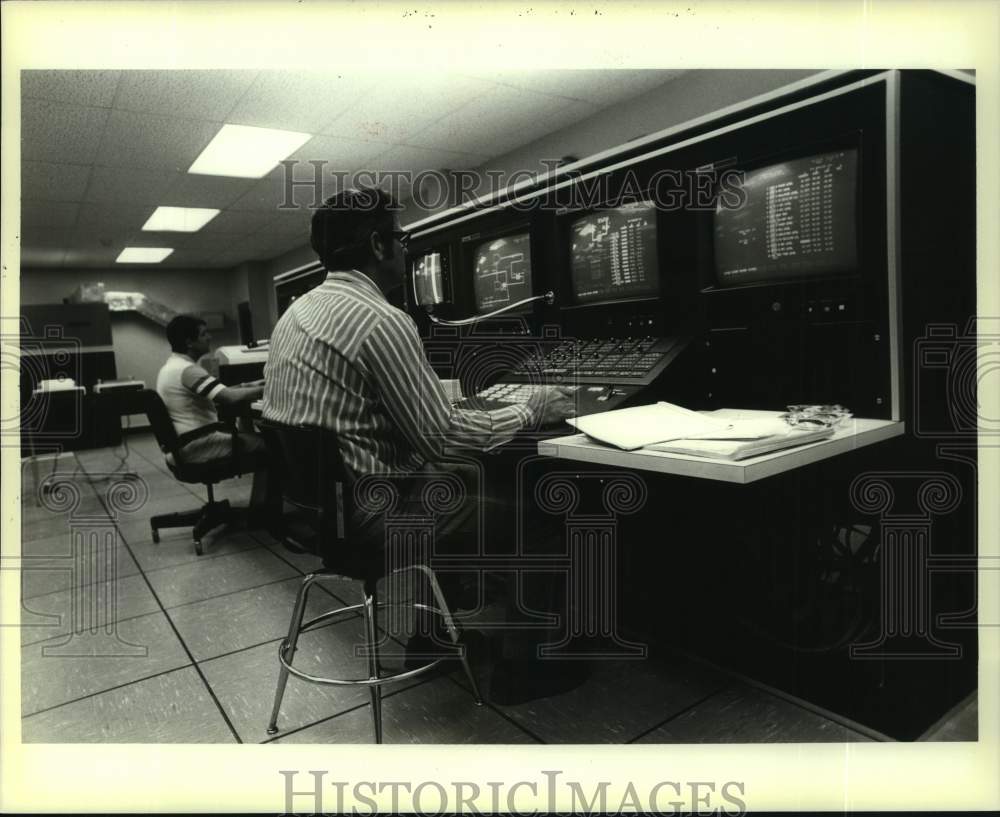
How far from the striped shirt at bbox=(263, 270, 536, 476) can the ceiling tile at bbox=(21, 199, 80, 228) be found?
5.09m

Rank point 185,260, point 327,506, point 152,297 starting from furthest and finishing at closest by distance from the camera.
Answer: point 152,297 < point 185,260 < point 327,506

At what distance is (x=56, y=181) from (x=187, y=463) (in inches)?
116

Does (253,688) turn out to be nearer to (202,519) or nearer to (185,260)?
(202,519)

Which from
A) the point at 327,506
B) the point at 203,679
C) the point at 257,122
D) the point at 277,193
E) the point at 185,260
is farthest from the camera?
the point at 185,260

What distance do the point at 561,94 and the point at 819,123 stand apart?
282cm

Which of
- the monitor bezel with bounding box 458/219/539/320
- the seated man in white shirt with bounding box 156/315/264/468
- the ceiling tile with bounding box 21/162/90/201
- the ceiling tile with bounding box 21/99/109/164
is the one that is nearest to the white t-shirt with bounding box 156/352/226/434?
the seated man in white shirt with bounding box 156/315/264/468

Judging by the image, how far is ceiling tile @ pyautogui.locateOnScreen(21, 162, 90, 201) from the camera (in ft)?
14.9

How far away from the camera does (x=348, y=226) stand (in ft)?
5.22

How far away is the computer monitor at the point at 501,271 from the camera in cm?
215

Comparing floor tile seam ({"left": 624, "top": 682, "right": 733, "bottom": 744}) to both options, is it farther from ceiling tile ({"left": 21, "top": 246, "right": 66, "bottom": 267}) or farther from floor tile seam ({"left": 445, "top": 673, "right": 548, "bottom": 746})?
ceiling tile ({"left": 21, "top": 246, "right": 66, "bottom": 267})

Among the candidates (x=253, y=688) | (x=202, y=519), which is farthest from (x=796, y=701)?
(x=202, y=519)

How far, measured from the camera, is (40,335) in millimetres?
1905

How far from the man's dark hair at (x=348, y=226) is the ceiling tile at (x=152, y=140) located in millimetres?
3065

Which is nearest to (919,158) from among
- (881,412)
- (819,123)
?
(819,123)
